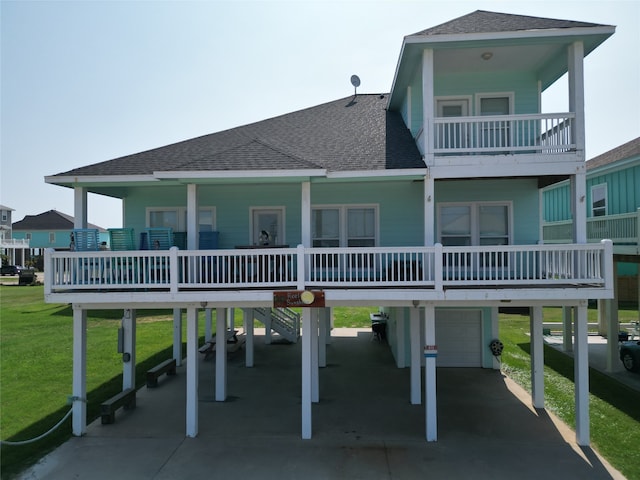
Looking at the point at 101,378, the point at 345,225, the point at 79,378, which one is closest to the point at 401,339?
the point at 345,225

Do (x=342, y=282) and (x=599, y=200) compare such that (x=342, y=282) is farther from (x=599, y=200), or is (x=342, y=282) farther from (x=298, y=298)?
(x=599, y=200)

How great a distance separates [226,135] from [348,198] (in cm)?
480

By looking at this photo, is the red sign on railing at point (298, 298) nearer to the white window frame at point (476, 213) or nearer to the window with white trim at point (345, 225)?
the window with white trim at point (345, 225)

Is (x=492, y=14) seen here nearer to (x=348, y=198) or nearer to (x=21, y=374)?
(x=348, y=198)

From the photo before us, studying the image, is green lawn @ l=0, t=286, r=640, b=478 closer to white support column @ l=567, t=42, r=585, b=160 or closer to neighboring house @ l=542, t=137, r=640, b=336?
neighboring house @ l=542, t=137, r=640, b=336

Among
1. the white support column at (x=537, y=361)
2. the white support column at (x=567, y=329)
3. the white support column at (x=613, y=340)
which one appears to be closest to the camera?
the white support column at (x=537, y=361)

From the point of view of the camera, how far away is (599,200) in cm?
1770

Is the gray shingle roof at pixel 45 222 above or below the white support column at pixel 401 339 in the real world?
above

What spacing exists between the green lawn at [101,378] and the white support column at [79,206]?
523 cm

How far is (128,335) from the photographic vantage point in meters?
12.7

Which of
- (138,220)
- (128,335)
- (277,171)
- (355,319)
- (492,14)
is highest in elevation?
(492,14)

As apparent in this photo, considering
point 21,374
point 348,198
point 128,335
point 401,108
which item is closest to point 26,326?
point 21,374

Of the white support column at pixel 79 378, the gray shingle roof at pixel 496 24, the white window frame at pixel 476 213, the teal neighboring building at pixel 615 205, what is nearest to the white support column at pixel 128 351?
the white support column at pixel 79 378

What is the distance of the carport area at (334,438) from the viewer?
8734mm
